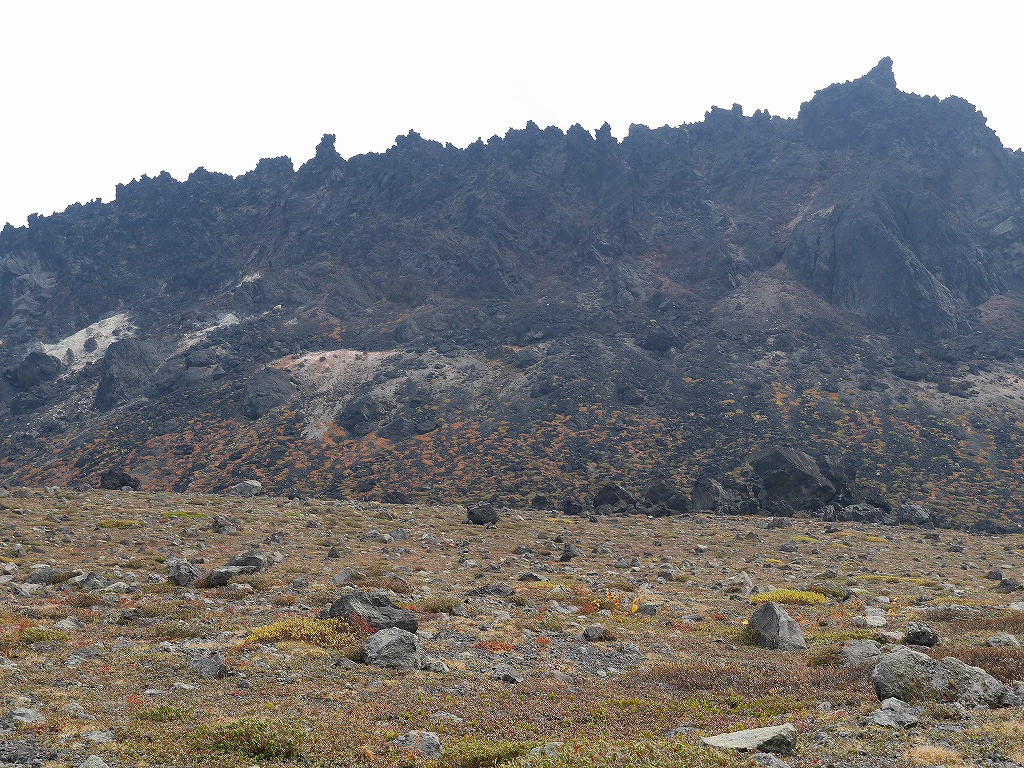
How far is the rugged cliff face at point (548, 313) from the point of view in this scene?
75.8m

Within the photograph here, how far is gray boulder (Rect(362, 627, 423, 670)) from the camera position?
12.5 m

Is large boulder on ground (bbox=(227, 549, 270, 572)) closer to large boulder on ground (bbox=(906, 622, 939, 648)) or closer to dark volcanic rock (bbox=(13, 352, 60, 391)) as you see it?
large boulder on ground (bbox=(906, 622, 939, 648))

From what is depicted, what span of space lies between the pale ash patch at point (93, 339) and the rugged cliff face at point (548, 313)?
77cm

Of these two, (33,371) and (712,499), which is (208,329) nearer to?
(33,371)

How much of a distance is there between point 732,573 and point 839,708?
1885 cm

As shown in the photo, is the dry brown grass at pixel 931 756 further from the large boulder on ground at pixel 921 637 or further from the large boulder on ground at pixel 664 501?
the large boulder on ground at pixel 664 501

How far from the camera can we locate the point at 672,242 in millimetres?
127250

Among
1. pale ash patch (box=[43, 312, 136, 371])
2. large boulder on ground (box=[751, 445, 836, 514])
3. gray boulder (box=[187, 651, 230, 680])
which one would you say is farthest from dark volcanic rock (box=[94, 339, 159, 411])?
gray boulder (box=[187, 651, 230, 680])

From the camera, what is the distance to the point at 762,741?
8.00 meters

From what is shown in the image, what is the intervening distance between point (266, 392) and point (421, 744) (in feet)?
292

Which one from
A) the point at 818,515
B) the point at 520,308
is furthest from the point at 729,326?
the point at 818,515

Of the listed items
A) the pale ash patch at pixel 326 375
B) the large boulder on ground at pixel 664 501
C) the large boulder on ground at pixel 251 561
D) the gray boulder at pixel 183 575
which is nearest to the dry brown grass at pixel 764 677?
the gray boulder at pixel 183 575

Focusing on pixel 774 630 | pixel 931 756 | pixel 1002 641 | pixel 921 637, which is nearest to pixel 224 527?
pixel 774 630

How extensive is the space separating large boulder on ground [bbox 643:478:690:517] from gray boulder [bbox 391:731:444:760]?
45.9 meters
